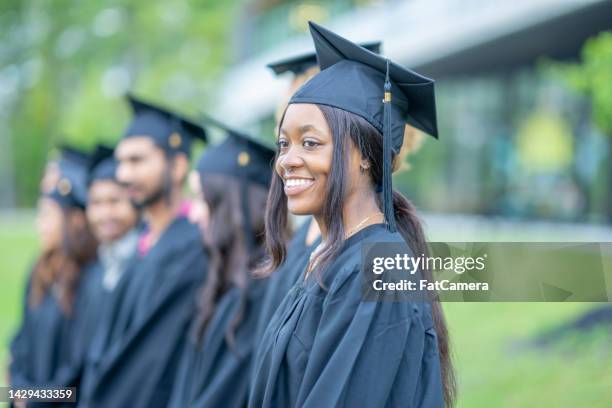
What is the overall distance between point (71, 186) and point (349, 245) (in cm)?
400

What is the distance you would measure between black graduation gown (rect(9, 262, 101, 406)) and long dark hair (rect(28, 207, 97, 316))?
0.05 metres

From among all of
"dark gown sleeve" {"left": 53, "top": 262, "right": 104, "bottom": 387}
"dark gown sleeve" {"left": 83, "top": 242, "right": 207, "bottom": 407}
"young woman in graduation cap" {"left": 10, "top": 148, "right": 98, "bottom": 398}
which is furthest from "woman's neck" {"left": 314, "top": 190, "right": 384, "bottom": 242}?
"young woman in graduation cap" {"left": 10, "top": 148, "right": 98, "bottom": 398}

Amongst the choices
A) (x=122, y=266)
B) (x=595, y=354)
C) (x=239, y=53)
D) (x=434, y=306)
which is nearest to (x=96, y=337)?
(x=122, y=266)

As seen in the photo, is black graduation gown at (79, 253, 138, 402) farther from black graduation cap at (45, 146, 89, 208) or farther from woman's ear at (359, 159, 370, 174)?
woman's ear at (359, 159, 370, 174)

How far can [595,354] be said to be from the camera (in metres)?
6.34

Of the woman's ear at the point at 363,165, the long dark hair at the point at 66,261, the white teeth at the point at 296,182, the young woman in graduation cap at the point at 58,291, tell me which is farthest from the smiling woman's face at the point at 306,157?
the long dark hair at the point at 66,261

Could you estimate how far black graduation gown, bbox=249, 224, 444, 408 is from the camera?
2.12 m

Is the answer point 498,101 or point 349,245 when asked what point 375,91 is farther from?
point 498,101

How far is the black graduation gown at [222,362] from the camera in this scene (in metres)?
3.72

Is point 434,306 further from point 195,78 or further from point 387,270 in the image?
point 195,78

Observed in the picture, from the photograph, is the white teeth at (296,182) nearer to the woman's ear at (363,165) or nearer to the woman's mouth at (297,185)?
the woman's mouth at (297,185)

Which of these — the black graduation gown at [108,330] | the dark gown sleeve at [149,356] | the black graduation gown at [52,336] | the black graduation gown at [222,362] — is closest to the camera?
the black graduation gown at [222,362]

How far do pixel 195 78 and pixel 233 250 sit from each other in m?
15.2

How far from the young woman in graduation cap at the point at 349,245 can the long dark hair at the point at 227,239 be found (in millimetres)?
1431
